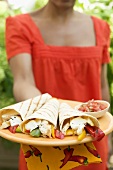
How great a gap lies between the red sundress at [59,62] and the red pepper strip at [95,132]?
282mm

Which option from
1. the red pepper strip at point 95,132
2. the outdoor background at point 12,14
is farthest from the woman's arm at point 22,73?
the outdoor background at point 12,14

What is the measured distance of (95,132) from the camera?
1.95 ft

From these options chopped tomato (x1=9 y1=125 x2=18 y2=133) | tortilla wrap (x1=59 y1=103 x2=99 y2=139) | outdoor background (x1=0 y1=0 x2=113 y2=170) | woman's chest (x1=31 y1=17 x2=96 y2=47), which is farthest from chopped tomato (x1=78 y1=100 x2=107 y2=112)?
outdoor background (x1=0 y1=0 x2=113 y2=170)

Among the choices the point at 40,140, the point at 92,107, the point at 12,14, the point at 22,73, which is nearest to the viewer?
the point at 40,140

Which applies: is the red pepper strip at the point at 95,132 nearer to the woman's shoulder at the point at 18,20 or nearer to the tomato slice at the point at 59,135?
the tomato slice at the point at 59,135

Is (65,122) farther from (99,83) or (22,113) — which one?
(99,83)

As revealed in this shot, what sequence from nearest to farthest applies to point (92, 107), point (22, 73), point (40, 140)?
point (40, 140)
point (92, 107)
point (22, 73)

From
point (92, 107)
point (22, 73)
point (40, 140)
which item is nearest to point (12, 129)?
point (40, 140)

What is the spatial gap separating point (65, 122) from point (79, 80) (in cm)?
31

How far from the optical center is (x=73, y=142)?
0.58 m

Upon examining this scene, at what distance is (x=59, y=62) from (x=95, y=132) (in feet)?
1.14

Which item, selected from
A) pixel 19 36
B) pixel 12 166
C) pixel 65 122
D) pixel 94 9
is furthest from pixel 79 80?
pixel 12 166

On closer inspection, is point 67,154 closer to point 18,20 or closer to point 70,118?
point 70,118

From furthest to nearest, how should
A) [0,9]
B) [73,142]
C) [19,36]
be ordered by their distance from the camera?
1. [0,9]
2. [19,36]
3. [73,142]
